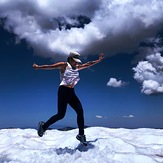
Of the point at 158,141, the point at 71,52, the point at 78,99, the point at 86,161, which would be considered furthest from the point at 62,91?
the point at 158,141

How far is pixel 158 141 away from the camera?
448 inches

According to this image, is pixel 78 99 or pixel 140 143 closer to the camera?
pixel 78 99

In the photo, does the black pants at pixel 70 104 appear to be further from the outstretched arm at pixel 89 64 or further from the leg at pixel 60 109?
the outstretched arm at pixel 89 64

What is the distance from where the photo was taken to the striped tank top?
32.0 ft

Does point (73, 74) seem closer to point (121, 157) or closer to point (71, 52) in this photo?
point (71, 52)

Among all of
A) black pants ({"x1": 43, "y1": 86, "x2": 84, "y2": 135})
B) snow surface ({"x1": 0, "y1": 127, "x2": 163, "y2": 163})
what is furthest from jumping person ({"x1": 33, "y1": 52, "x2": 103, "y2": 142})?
snow surface ({"x1": 0, "y1": 127, "x2": 163, "y2": 163})

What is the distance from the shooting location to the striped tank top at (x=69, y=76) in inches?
384

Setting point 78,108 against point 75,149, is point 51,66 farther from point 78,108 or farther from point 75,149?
point 75,149

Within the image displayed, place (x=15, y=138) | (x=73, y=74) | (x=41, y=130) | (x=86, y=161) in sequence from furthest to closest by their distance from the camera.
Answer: (x=15, y=138)
(x=41, y=130)
(x=73, y=74)
(x=86, y=161)

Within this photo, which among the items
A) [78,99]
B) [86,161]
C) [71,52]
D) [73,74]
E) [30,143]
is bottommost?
[86,161]

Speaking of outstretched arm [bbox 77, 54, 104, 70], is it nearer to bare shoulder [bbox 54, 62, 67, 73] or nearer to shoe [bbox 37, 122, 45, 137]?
bare shoulder [bbox 54, 62, 67, 73]

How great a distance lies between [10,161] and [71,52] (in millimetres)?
3646

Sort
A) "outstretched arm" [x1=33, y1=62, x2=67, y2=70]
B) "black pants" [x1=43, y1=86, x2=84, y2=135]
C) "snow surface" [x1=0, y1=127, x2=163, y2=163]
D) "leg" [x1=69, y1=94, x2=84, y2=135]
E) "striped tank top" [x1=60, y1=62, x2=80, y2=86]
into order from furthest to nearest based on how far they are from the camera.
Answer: "leg" [x1=69, y1=94, x2=84, y2=135] → "black pants" [x1=43, y1=86, x2=84, y2=135] → "striped tank top" [x1=60, y1=62, x2=80, y2=86] → "outstretched arm" [x1=33, y1=62, x2=67, y2=70] → "snow surface" [x1=0, y1=127, x2=163, y2=163]

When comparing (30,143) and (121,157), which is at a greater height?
(30,143)
